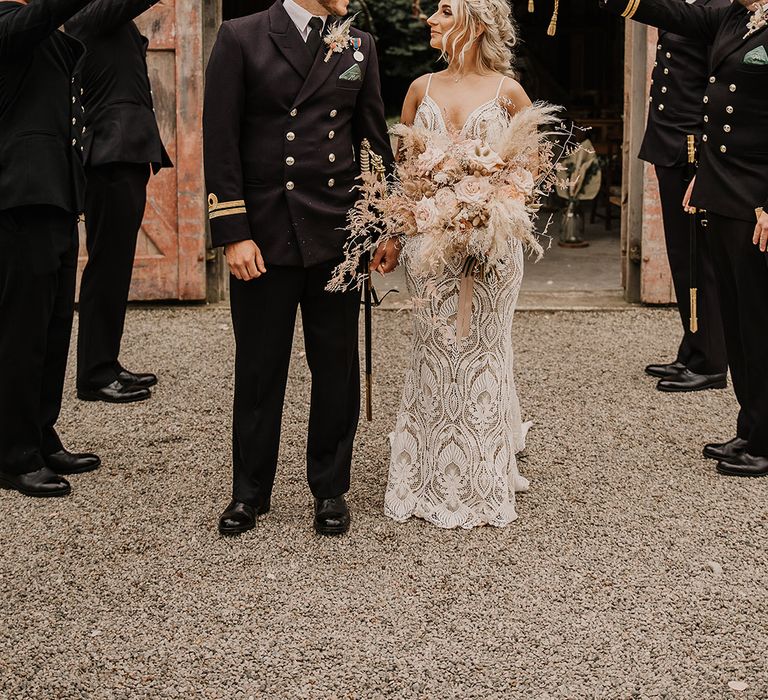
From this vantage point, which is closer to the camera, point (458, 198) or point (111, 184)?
point (458, 198)

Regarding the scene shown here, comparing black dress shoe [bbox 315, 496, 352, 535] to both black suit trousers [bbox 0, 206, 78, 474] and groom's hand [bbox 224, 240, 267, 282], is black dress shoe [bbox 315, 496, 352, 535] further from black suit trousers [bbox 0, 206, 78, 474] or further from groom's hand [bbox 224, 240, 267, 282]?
black suit trousers [bbox 0, 206, 78, 474]

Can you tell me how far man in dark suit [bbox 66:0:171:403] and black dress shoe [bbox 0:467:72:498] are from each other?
1.38m

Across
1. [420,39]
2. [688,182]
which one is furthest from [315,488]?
[420,39]

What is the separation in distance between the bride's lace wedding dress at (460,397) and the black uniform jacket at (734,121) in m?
1.19

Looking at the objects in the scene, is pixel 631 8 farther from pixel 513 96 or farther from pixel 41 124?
pixel 41 124

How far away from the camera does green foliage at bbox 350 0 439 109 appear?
1272 centimetres

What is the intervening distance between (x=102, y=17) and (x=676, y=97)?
325cm

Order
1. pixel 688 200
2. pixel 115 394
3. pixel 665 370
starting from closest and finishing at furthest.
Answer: pixel 688 200 → pixel 115 394 → pixel 665 370

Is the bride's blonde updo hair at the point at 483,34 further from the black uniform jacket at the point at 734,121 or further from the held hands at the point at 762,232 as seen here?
the held hands at the point at 762,232

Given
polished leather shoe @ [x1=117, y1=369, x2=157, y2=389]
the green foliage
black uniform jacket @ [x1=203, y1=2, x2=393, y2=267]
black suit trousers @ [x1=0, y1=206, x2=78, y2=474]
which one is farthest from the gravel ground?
the green foliage

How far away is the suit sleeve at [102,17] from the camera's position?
5.88 metres

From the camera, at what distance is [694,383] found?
6.64 meters

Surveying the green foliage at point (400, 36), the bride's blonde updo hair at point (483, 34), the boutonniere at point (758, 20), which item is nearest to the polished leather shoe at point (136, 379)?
the bride's blonde updo hair at point (483, 34)

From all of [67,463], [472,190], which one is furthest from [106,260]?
[472,190]
